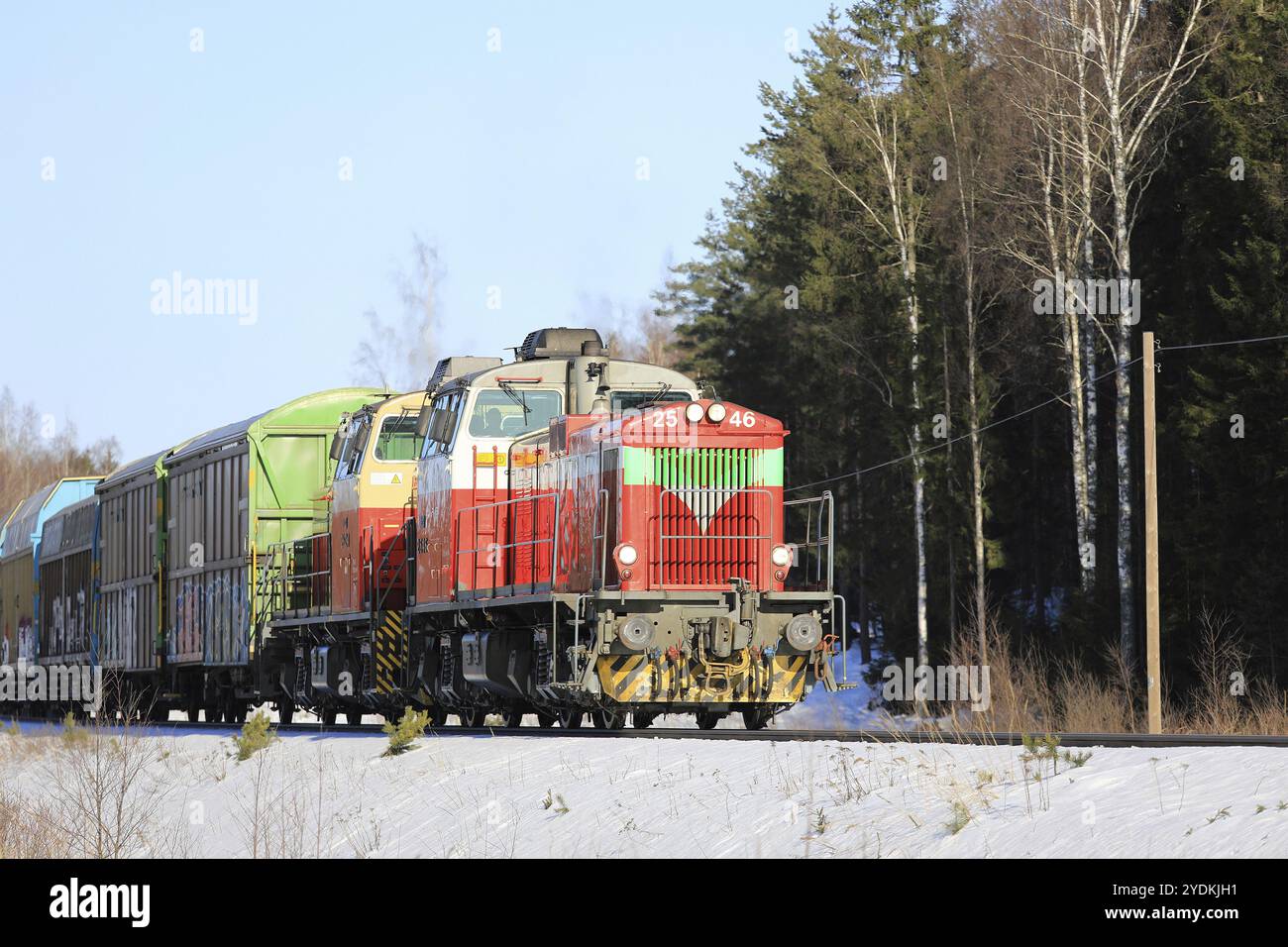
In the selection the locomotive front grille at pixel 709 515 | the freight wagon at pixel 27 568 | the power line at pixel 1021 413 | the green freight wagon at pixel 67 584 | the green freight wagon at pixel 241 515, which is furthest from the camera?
the freight wagon at pixel 27 568

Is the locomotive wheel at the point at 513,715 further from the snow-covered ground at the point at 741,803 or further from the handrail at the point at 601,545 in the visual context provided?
the handrail at the point at 601,545

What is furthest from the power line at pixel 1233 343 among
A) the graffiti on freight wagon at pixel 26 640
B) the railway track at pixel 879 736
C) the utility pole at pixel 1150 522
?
the graffiti on freight wagon at pixel 26 640

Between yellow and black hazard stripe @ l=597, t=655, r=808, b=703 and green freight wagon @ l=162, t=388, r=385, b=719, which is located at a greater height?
green freight wagon @ l=162, t=388, r=385, b=719

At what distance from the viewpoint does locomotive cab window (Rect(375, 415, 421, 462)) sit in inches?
842

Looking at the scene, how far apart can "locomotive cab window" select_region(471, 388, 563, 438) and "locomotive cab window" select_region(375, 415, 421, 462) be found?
9.20 ft

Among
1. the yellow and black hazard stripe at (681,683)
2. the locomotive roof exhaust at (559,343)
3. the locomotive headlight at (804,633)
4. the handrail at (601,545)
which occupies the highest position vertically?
the locomotive roof exhaust at (559,343)

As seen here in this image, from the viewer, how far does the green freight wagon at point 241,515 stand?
80.6ft

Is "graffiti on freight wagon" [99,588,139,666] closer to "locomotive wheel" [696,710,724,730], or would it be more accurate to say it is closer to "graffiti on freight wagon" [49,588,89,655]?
"graffiti on freight wagon" [49,588,89,655]

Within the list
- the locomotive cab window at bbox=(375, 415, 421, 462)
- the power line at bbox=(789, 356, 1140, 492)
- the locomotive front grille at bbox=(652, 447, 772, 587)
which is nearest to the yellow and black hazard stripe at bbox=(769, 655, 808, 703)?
the locomotive front grille at bbox=(652, 447, 772, 587)

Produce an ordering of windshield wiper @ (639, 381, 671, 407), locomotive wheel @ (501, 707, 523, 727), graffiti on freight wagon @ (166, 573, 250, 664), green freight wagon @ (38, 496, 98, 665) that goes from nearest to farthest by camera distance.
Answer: windshield wiper @ (639, 381, 671, 407), locomotive wheel @ (501, 707, 523, 727), graffiti on freight wagon @ (166, 573, 250, 664), green freight wagon @ (38, 496, 98, 665)

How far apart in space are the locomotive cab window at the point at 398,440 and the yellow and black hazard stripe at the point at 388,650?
1963 mm

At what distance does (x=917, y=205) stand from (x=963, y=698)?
13.4m

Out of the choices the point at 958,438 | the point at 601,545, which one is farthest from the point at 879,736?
the point at 958,438

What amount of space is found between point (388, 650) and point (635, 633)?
238 inches
